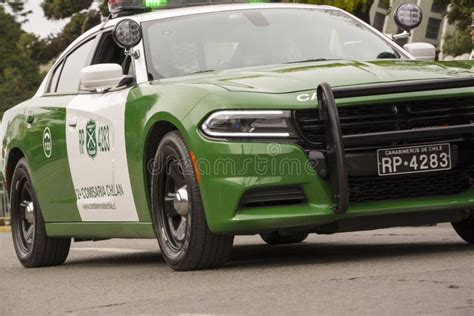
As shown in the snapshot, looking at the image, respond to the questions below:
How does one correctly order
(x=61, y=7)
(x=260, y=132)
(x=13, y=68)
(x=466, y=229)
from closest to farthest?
(x=260, y=132)
(x=466, y=229)
(x=61, y=7)
(x=13, y=68)

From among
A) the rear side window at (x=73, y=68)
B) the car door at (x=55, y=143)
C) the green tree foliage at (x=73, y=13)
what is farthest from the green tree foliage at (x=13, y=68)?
the car door at (x=55, y=143)

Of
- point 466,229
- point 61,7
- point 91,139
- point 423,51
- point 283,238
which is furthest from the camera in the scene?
point 61,7

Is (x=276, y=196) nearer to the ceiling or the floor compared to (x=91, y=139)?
nearer to the ceiling

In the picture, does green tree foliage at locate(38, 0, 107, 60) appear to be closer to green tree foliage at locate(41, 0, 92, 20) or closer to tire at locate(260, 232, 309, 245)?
green tree foliage at locate(41, 0, 92, 20)

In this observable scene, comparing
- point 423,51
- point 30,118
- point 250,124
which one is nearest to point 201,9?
point 423,51

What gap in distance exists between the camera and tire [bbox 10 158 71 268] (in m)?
10.9

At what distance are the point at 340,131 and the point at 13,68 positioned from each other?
7985 centimetres

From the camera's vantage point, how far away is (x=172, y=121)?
8.25 m

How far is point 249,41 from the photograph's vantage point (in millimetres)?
9406

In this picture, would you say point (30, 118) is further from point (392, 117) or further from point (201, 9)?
point (392, 117)

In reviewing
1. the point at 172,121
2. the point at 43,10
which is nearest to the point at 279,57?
the point at 172,121

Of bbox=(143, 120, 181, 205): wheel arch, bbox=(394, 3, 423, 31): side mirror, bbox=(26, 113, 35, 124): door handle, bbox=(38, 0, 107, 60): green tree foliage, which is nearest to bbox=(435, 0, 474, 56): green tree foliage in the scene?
bbox=(38, 0, 107, 60): green tree foliage

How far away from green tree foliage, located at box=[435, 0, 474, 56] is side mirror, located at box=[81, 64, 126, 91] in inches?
824

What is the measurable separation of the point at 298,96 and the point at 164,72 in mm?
1535
